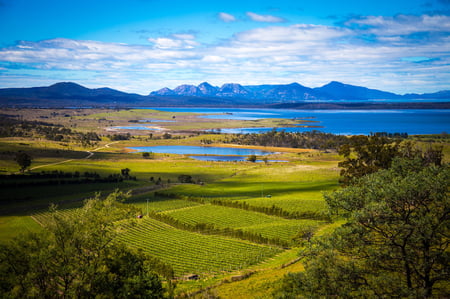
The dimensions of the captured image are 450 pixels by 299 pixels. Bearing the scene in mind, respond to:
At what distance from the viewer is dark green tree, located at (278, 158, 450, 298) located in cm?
1934

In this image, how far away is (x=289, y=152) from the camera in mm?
191750

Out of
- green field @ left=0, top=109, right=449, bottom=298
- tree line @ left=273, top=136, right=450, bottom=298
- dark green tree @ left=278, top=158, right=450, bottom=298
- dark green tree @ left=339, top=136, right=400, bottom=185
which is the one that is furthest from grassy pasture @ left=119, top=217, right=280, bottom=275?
dark green tree @ left=278, top=158, right=450, bottom=298

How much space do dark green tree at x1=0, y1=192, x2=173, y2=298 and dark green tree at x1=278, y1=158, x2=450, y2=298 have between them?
1183 centimetres

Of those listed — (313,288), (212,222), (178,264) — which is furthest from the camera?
(212,222)

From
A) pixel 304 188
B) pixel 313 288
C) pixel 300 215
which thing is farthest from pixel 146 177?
pixel 313 288

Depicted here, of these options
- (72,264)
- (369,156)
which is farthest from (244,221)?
(72,264)

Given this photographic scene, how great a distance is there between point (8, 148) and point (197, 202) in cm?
11975

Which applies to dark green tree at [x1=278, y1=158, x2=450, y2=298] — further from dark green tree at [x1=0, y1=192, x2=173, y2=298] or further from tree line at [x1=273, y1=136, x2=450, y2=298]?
dark green tree at [x1=0, y1=192, x2=173, y2=298]

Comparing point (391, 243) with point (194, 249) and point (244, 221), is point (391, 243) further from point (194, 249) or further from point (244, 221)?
point (244, 221)

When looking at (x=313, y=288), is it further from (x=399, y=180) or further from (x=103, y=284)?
(x=103, y=284)

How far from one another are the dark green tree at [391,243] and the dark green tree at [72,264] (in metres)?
11.8

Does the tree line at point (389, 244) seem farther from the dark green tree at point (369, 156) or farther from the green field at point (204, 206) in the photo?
the dark green tree at point (369, 156)

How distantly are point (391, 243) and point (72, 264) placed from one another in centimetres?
2028

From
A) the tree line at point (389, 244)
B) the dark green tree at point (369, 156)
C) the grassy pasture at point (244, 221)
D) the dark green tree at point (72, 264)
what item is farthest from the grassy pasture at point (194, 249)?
the tree line at point (389, 244)
